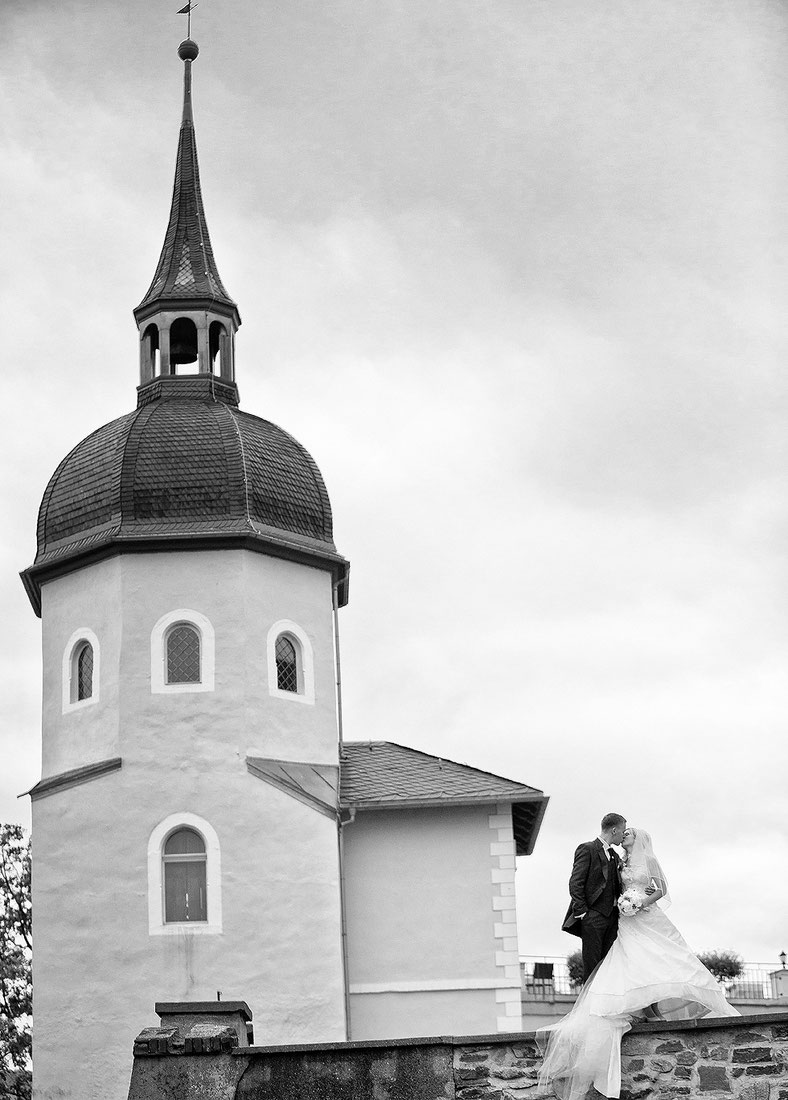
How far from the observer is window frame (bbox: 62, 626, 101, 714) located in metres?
26.0

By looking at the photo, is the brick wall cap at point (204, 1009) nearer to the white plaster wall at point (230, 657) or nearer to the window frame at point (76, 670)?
the white plaster wall at point (230, 657)

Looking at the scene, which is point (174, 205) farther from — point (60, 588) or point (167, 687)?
point (167, 687)

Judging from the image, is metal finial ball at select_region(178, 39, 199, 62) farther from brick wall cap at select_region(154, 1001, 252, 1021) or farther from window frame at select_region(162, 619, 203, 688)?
brick wall cap at select_region(154, 1001, 252, 1021)

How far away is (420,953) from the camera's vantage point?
25703 mm

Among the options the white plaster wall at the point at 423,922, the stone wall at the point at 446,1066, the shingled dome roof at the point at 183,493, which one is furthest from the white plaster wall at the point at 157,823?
the stone wall at the point at 446,1066

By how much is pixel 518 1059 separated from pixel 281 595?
1357 centimetres

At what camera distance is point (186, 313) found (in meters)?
30.0

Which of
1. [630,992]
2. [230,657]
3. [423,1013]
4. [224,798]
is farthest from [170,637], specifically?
[630,992]

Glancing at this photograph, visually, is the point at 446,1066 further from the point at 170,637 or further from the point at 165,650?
the point at 170,637

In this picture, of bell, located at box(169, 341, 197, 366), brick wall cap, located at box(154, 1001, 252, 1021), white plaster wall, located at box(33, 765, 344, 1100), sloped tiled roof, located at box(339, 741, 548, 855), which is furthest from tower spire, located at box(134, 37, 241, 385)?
brick wall cap, located at box(154, 1001, 252, 1021)

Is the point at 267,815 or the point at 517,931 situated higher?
the point at 267,815

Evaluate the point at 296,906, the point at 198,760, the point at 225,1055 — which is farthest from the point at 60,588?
the point at 225,1055

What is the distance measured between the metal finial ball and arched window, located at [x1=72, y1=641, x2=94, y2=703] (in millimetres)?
13202

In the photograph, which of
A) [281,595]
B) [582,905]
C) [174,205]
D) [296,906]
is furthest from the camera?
[174,205]
